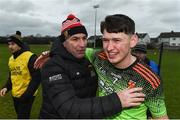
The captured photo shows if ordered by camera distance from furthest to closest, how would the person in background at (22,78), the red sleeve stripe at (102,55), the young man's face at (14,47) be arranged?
the young man's face at (14,47)
the person in background at (22,78)
the red sleeve stripe at (102,55)

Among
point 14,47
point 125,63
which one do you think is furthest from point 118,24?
point 14,47

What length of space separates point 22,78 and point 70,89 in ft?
18.9

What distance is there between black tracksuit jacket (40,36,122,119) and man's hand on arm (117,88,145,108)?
45 millimetres

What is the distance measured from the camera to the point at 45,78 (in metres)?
3.29

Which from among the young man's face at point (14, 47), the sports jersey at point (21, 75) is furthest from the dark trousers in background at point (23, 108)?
the young man's face at point (14, 47)

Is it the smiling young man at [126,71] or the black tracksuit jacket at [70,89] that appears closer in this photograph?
the black tracksuit jacket at [70,89]

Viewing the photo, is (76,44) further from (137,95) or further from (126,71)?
(137,95)

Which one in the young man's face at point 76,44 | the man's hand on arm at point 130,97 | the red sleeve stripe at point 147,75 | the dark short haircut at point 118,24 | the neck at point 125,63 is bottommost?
the man's hand on arm at point 130,97

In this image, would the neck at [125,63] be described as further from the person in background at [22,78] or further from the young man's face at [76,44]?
the person in background at [22,78]

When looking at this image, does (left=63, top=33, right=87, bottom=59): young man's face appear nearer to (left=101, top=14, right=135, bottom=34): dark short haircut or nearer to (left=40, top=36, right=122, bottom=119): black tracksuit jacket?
Answer: (left=40, top=36, right=122, bottom=119): black tracksuit jacket

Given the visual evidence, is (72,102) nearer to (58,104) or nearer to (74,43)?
(58,104)

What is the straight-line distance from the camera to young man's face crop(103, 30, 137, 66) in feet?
10.3

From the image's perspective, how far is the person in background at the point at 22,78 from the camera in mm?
8445

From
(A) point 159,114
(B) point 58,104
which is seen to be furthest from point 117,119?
(B) point 58,104
